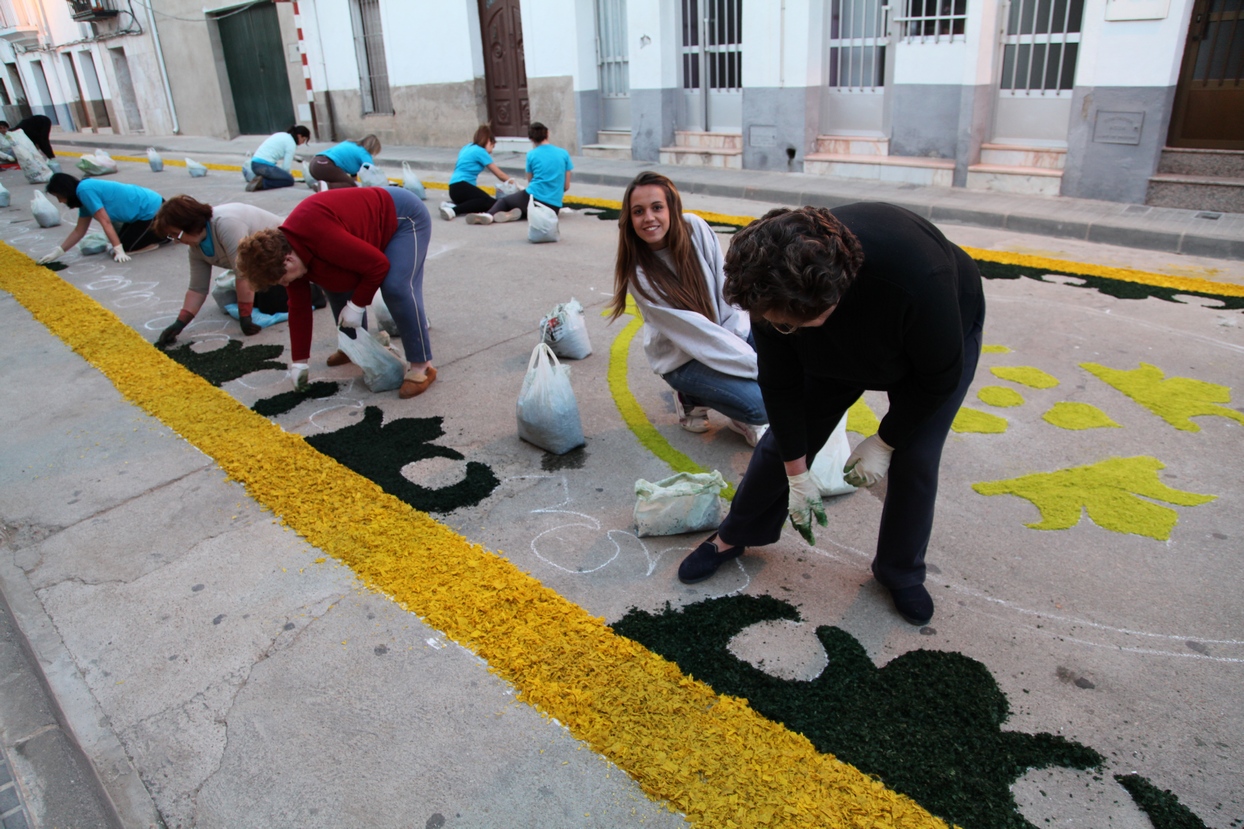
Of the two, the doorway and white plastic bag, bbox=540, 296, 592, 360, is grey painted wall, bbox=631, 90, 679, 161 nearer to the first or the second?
the doorway

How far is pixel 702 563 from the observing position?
287 centimetres

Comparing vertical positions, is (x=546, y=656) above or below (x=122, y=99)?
below

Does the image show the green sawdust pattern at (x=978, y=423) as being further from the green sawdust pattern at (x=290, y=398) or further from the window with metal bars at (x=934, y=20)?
the window with metal bars at (x=934, y=20)

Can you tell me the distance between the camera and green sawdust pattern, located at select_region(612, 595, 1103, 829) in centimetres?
204

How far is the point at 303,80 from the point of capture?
18.4 metres

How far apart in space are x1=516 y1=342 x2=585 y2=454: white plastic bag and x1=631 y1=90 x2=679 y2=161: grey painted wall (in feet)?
29.8

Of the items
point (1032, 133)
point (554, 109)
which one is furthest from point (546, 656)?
point (554, 109)

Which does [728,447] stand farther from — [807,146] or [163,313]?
[807,146]

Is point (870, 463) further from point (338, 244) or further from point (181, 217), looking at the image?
point (181, 217)

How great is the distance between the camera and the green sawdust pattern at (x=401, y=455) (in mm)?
3523

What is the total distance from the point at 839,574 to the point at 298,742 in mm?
1820

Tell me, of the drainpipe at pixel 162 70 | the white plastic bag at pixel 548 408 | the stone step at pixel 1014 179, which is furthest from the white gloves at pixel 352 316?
the drainpipe at pixel 162 70

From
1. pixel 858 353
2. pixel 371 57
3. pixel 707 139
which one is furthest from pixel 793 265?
pixel 371 57

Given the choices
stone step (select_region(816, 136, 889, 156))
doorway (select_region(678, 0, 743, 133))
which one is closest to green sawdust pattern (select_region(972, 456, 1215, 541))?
stone step (select_region(816, 136, 889, 156))
